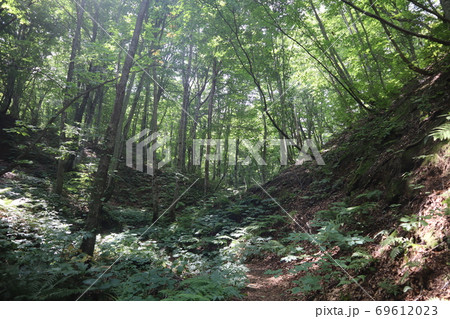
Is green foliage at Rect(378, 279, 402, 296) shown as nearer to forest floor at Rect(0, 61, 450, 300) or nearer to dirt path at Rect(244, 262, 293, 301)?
forest floor at Rect(0, 61, 450, 300)

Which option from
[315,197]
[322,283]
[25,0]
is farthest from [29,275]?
[25,0]

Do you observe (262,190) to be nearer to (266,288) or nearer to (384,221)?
(266,288)

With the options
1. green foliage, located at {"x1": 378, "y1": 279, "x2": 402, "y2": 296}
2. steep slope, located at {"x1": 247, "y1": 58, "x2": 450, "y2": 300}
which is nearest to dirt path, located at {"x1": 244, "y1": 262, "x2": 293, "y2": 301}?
steep slope, located at {"x1": 247, "y1": 58, "x2": 450, "y2": 300}

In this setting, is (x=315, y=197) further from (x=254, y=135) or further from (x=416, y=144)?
(x=254, y=135)

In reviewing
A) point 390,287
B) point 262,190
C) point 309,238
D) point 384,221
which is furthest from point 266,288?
point 262,190

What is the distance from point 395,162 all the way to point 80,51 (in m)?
13.9

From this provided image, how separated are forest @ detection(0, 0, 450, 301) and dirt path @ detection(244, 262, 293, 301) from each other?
39 millimetres

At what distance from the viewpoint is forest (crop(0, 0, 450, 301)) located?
2959 millimetres

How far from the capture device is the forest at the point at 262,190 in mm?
2959

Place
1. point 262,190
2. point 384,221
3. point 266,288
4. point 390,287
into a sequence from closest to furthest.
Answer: point 390,287 → point 384,221 → point 266,288 → point 262,190

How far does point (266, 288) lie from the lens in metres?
4.16

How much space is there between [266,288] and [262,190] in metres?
6.26

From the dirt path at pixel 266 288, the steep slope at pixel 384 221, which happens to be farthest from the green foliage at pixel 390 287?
the dirt path at pixel 266 288

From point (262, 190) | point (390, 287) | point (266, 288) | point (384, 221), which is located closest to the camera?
point (390, 287)
